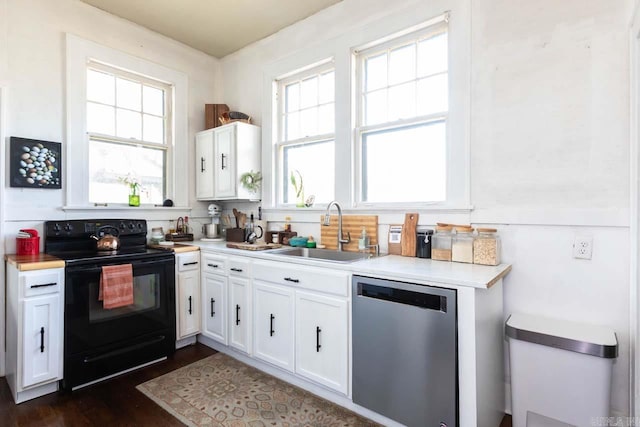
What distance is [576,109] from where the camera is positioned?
6.12 ft

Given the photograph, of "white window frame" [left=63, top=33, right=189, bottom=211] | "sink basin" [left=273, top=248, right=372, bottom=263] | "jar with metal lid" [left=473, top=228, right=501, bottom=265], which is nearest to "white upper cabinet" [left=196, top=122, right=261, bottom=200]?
"white window frame" [left=63, top=33, right=189, bottom=211]

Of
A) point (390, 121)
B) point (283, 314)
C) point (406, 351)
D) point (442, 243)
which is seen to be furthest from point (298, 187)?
point (406, 351)

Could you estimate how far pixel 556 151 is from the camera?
6.31 ft

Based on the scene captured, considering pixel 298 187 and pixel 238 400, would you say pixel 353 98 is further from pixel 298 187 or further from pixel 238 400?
pixel 238 400

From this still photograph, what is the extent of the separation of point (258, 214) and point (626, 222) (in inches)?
113

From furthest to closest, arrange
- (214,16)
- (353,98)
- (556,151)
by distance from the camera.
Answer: (214,16) < (353,98) < (556,151)

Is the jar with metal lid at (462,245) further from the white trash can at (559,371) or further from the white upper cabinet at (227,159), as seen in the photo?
the white upper cabinet at (227,159)

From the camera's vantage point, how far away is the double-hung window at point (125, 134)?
10.2 feet

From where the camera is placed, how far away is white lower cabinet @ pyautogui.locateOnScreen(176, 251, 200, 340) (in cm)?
291

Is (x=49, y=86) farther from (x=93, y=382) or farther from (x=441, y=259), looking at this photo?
(x=441, y=259)

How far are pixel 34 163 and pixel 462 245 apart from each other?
3.26 m

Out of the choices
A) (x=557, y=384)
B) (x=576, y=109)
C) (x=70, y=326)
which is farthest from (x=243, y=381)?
(x=576, y=109)

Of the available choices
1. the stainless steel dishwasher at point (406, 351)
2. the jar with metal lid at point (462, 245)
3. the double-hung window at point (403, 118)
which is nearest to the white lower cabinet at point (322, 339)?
the stainless steel dishwasher at point (406, 351)

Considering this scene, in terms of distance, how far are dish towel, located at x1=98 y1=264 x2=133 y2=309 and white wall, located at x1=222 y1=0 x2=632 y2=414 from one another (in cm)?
232
